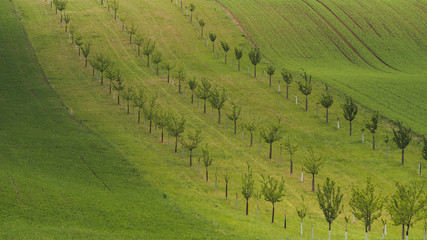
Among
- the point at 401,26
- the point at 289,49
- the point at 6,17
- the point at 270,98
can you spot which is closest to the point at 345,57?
the point at 289,49

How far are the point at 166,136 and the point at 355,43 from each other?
2854 inches

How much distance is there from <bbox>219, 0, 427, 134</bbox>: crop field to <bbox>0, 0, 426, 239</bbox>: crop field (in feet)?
2.31

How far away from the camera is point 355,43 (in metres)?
126

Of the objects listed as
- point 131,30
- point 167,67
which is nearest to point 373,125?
point 167,67

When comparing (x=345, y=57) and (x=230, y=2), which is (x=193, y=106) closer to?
(x=345, y=57)

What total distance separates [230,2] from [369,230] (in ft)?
359

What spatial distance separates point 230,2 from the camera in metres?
148

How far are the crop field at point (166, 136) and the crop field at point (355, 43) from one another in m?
0.70

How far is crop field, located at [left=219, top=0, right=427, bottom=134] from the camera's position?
92062mm

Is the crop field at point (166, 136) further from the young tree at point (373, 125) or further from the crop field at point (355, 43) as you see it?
the young tree at point (373, 125)

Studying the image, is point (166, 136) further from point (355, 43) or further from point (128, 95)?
point (355, 43)

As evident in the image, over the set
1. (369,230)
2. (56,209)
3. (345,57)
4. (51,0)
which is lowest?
(369,230)

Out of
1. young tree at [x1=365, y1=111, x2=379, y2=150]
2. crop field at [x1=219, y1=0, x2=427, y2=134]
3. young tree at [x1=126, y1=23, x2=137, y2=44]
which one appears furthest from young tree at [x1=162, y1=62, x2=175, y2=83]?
young tree at [x1=365, y1=111, x2=379, y2=150]

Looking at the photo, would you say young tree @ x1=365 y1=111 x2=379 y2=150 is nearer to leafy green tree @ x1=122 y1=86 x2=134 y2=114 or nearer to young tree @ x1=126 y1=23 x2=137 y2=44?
leafy green tree @ x1=122 y1=86 x2=134 y2=114
